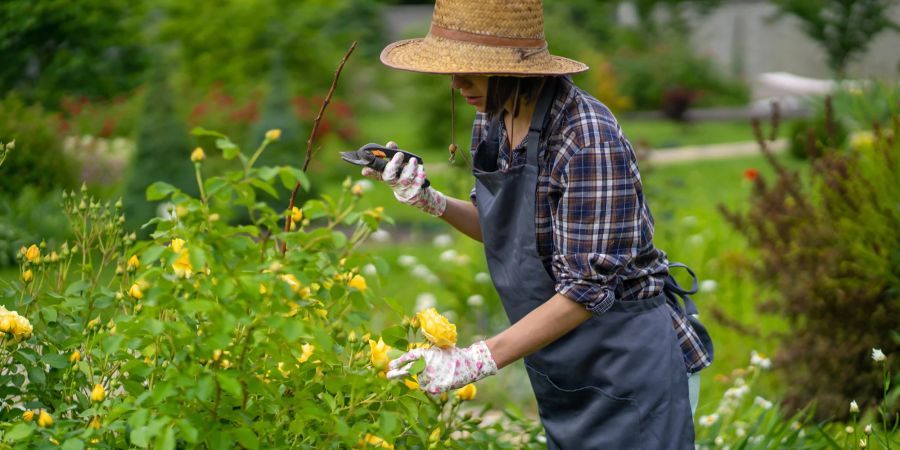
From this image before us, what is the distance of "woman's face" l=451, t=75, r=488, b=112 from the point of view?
222 cm

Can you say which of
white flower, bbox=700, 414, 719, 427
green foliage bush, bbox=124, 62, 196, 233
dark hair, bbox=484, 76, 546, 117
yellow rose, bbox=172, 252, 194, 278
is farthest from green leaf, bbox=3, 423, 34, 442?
green foliage bush, bbox=124, 62, 196, 233

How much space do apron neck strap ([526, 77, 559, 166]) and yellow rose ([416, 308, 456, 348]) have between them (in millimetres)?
390

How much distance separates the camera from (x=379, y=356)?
1.92 m

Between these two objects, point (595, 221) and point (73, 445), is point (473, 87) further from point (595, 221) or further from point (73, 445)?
point (73, 445)

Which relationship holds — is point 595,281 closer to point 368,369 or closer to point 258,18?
point 368,369

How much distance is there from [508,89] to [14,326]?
1081 mm

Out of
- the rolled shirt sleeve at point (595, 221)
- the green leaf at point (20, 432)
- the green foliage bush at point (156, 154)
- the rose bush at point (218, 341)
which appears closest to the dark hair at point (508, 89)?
the rolled shirt sleeve at point (595, 221)

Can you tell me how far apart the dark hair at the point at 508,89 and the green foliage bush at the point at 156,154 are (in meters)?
4.53

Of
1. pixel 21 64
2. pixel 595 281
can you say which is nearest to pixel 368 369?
pixel 595 281

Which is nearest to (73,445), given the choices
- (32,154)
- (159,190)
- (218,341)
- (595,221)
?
(218,341)

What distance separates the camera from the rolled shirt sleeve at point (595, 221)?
2.06m

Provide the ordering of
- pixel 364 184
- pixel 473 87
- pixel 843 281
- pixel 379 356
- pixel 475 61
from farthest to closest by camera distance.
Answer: pixel 843 281, pixel 364 184, pixel 473 87, pixel 475 61, pixel 379 356

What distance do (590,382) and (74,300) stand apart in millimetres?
1060

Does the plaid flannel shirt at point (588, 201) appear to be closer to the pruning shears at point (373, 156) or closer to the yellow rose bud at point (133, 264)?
the pruning shears at point (373, 156)
